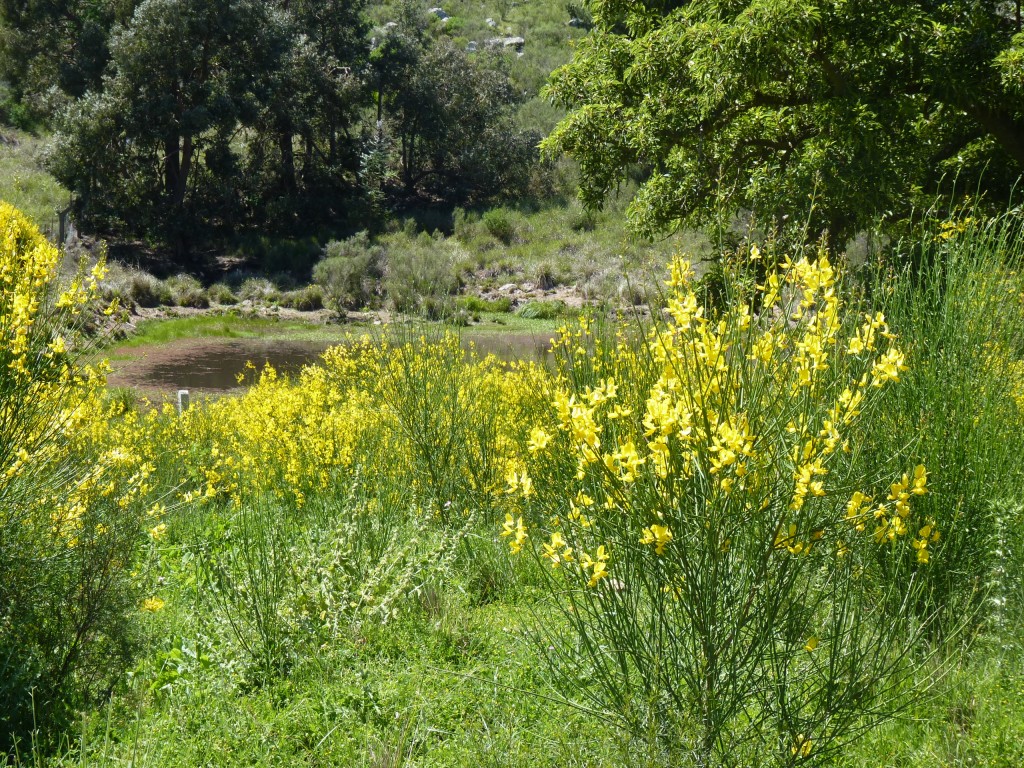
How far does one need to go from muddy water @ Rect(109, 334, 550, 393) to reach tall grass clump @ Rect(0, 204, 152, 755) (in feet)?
34.1

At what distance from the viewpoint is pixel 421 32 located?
39.4 m

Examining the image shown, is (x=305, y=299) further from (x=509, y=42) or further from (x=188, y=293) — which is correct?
(x=509, y=42)

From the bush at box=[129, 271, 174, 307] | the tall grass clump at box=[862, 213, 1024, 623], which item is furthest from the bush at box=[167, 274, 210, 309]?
the tall grass clump at box=[862, 213, 1024, 623]

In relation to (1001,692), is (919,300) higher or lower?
higher

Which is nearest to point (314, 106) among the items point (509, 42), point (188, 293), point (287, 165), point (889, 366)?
point (287, 165)

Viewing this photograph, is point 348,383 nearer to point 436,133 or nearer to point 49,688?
point 49,688

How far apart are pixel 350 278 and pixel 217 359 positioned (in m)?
8.72

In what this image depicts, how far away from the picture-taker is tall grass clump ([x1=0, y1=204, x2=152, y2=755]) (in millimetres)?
3332

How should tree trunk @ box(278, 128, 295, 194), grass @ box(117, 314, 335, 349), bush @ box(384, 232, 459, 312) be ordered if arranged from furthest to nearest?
tree trunk @ box(278, 128, 295, 194)
bush @ box(384, 232, 459, 312)
grass @ box(117, 314, 335, 349)

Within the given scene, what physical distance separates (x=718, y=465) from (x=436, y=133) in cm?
3720

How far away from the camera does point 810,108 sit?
9.14 m

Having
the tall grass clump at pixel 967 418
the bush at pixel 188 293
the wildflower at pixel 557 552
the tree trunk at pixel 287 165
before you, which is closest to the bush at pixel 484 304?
the bush at pixel 188 293

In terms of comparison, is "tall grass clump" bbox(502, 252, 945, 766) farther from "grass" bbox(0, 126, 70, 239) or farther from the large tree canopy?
"grass" bbox(0, 126, 70, 239)

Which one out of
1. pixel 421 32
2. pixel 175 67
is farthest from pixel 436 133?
pixel 175 67
